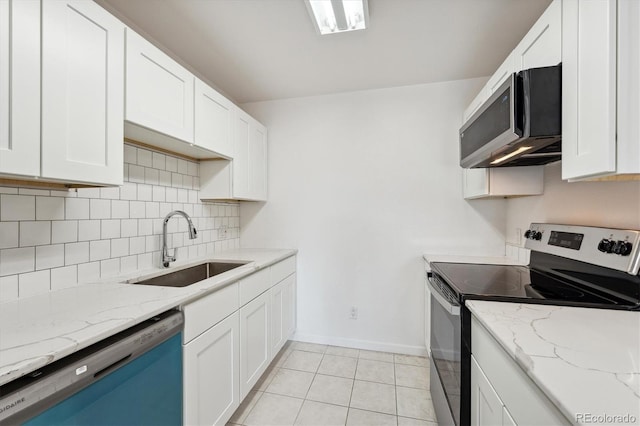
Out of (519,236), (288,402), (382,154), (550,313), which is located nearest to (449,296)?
(550,313)

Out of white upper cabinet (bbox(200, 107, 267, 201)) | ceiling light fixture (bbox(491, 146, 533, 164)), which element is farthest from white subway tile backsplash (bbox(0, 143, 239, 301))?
ceiling light fixture (bbox(491, 146, 533, 164))

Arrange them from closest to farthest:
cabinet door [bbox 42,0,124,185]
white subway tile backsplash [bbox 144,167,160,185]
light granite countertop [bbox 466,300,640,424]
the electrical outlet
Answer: light granite countertop [bbox 466,300,640,424] → cabinet door [bbox 42,0,124,185] → white subway tile backsplash [bbox 144,167,160,185] → the electrical outlet

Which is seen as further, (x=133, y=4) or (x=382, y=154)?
(x=382, y=154)

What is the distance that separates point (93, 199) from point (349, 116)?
83.9 inches

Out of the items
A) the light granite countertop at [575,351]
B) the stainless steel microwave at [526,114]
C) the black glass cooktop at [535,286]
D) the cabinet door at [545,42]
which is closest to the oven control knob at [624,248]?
the black glass cooktop at [535,286]

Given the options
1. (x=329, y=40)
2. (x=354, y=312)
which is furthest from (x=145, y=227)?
(x=354, y=312)

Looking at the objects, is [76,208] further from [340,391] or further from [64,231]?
[340,391]

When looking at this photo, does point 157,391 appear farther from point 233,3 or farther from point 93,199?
point 233,3

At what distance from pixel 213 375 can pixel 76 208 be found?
111 centimetres

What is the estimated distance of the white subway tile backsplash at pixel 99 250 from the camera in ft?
4.64

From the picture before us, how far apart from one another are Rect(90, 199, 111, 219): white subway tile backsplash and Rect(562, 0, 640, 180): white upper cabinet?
222 centimetres

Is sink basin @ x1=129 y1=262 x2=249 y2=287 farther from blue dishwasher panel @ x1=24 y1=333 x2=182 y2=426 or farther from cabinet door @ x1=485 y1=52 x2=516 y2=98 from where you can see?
cabinet door @ x1=485 y1=52 x2=516 y2=98

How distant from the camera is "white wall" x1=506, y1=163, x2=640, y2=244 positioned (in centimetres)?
119

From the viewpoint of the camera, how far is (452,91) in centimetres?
241
